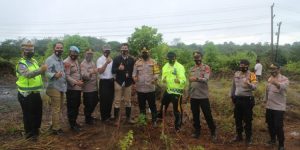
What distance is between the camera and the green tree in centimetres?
1391

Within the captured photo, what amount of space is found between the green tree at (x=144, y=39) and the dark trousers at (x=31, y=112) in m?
7.86

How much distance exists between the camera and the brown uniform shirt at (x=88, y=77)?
7.31m

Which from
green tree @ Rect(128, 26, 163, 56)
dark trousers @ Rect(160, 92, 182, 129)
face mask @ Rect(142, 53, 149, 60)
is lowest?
dark trousers @ Rect(160, 92, 182, 129)

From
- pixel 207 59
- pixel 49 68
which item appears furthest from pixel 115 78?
pixel 207 59

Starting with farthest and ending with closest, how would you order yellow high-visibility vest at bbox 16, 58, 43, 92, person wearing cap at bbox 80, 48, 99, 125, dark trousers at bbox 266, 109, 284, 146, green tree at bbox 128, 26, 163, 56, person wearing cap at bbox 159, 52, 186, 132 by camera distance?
green tree at bbox 128, 26, 163, 56, person wearing cap at bbox 80, 48, 99, 125, person wearing cap at bbox 159, 52, 186, 132, dark trousers at bbox 266, 109, 284, 146, yellow high-visibility vest at bbox 16, 58, 43, 92

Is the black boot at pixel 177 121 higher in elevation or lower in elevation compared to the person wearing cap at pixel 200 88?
lower

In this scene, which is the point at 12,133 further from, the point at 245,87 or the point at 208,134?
the point at 245,87

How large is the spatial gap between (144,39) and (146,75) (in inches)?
265

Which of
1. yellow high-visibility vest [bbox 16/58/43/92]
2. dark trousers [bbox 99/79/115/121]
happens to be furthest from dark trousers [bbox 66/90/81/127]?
yellow high-visibility vest [bbox 16/58/43/92]

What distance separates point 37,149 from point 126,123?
98.5 inches

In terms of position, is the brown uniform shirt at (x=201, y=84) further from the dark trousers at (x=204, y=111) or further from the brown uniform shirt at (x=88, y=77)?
the brown uniform shirt at (x=88, y=77)

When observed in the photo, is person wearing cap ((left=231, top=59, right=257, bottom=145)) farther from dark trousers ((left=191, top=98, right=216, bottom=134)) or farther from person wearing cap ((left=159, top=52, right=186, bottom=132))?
person wearing cap ((left=159, top=52, right=186, bottom=132))

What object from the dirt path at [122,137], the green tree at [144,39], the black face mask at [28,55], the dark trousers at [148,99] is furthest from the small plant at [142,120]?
the green tree at [144,39]

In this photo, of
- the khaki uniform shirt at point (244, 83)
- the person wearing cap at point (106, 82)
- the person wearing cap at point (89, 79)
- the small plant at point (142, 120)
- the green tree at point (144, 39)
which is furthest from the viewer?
the green tree at point (144, 39)
